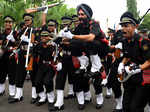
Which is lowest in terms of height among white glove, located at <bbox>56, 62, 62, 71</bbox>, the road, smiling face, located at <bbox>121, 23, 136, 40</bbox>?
the road

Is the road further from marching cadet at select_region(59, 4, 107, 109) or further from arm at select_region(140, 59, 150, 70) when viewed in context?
arm at select_region(140, 59, 150, 70)

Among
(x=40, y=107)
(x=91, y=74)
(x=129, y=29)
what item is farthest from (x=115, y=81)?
(x=40, y=107)

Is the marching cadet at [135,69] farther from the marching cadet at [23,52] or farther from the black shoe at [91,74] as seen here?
the marching cadet at [23,52]

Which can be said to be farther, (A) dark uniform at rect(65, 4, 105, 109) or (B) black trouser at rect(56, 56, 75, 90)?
(B) black trouser at rect(56, 56, 75, 90)

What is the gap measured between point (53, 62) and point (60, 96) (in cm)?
90

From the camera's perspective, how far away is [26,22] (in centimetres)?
600

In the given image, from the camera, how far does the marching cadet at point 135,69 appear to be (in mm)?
3473

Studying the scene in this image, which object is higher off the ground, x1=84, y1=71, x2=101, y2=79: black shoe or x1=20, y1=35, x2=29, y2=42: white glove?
x1=20, y1=35, x2=29, y2=42: white glove

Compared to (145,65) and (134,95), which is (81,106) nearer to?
(134,95)

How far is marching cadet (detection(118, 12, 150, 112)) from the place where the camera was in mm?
3473

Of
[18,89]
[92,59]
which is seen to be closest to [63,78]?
[92,59]

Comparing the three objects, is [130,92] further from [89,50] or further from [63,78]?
[63,78]

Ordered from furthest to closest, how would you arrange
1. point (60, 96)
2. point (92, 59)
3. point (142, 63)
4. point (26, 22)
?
point (26, 22)
point (60, 96)
point (92, 59)
point (142, 63)

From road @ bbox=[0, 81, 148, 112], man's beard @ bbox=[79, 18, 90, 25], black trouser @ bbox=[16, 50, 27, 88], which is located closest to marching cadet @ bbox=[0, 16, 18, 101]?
black trouser @ bbox=[16, 50, 27, 88]
